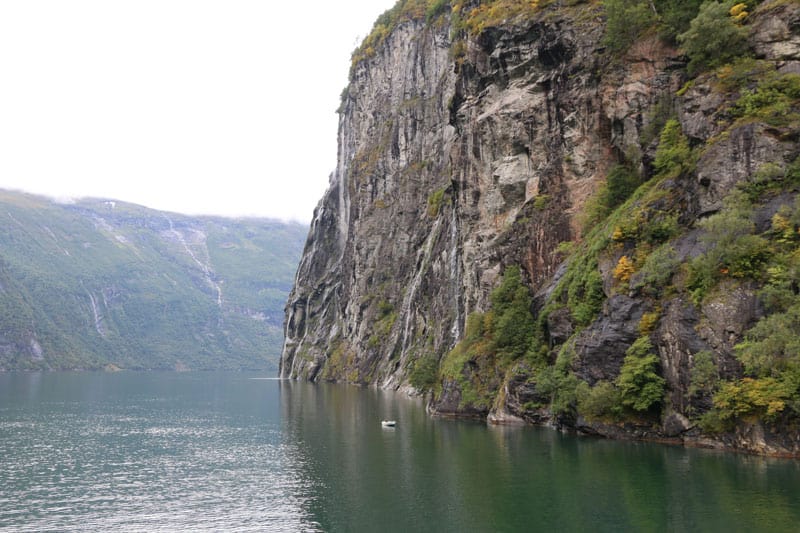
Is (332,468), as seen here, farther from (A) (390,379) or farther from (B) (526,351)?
(A) (390,379)

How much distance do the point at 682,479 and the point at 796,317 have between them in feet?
37.2

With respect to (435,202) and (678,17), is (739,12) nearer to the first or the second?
(678,17)

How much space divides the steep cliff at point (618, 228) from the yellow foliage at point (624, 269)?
0.36 feet

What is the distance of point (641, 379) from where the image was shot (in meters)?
47.0

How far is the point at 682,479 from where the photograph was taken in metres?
36.7

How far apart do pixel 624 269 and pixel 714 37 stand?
19423 mm

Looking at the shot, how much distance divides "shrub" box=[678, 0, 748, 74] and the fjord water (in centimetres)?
3097

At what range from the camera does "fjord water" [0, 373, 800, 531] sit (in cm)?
3142

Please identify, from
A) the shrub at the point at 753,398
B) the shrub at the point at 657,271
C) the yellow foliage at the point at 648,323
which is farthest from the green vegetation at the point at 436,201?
the shrub at the point at 753,398

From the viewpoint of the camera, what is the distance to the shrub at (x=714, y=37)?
178 ft

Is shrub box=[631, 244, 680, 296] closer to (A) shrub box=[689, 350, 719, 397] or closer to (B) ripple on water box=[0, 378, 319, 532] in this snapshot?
(A) shrub box=[689, 350, 719, 397]

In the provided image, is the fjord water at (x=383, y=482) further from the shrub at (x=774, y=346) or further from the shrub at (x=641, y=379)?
the shrub at (x=774, y=346)

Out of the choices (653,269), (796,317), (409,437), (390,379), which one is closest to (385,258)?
(390,379)

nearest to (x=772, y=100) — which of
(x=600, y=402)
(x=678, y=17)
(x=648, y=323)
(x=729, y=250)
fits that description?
(x=729, y=250)
